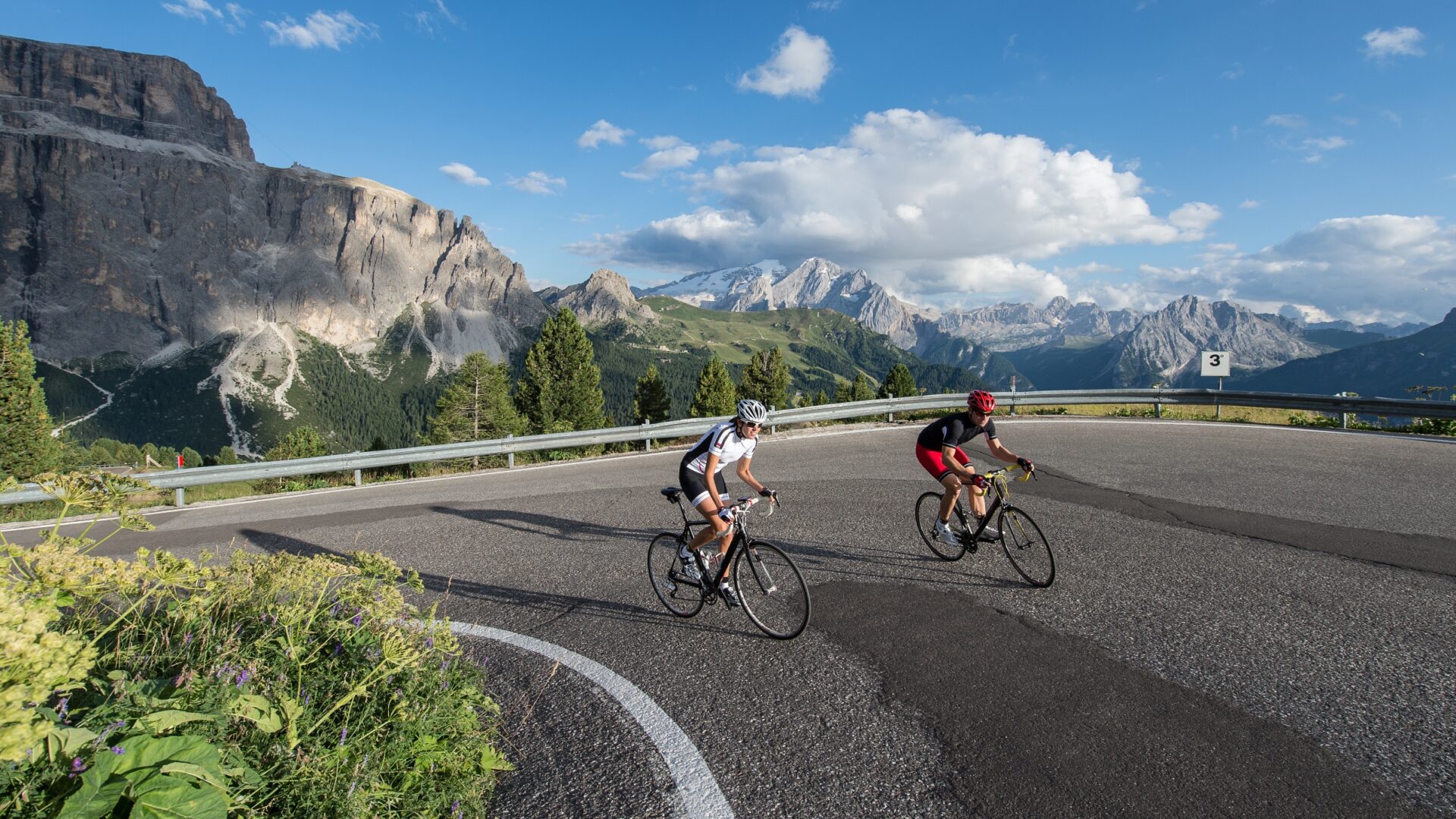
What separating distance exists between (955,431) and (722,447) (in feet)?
9.91

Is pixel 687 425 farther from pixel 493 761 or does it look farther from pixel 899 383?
pixel 899 383

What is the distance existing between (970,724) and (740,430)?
330cm

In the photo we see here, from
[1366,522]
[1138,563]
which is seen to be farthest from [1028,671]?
[1366,522]

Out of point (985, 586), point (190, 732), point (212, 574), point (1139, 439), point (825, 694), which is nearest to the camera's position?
point (190, 732)

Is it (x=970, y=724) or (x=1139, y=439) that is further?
(x=1139, y=439)

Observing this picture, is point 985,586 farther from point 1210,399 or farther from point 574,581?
point 1210,399

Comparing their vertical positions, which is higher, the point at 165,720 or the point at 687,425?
the point at 165,720

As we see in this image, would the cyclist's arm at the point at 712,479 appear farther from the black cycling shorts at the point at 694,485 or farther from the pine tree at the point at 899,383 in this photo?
the pine tree at the point at 899,383

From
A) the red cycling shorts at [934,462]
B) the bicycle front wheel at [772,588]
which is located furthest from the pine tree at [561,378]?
the bicycle front wheel at [772,588]

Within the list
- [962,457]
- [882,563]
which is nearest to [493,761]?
[882,563]

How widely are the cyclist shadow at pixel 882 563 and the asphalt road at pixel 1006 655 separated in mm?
38

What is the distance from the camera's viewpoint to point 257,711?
2.87 m

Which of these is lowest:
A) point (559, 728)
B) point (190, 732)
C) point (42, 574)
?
point (559, 728)

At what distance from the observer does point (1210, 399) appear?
2022 cm
